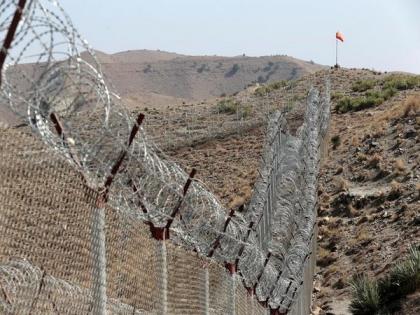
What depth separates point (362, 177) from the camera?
27.3 m

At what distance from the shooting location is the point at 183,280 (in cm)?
723

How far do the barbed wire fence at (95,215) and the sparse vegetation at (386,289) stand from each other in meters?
7.29

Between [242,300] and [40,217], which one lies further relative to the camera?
[242,300]

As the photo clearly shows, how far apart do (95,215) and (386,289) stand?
46.0 feet

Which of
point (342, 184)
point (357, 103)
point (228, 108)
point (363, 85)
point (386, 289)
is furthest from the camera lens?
point (363, 85)

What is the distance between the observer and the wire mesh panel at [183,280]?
6.98m

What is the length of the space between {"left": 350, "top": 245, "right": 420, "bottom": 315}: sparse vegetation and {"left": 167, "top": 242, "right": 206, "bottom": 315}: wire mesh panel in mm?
9843

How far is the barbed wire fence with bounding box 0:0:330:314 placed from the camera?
3578 millimetres

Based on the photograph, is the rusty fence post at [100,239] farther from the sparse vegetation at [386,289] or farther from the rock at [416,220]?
the rock at [416,220]

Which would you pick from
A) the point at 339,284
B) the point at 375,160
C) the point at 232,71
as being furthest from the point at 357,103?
the point at 232,71

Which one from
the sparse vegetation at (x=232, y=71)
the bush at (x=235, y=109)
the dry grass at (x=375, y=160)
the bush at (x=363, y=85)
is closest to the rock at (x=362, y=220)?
the dry grass at (x=375, y=160)

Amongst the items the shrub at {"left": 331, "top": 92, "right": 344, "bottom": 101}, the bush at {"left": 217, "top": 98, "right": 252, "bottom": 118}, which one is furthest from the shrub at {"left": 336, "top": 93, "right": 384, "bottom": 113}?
the bush at {"left": 217, "top": 98, "right": 252, "bottom": 118}

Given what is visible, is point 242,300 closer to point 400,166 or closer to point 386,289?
point 386,289

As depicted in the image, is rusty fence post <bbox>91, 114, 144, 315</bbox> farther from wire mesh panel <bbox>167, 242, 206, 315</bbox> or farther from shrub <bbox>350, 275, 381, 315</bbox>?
shrub <bbox>350, 275, 381, 315</bbox>
